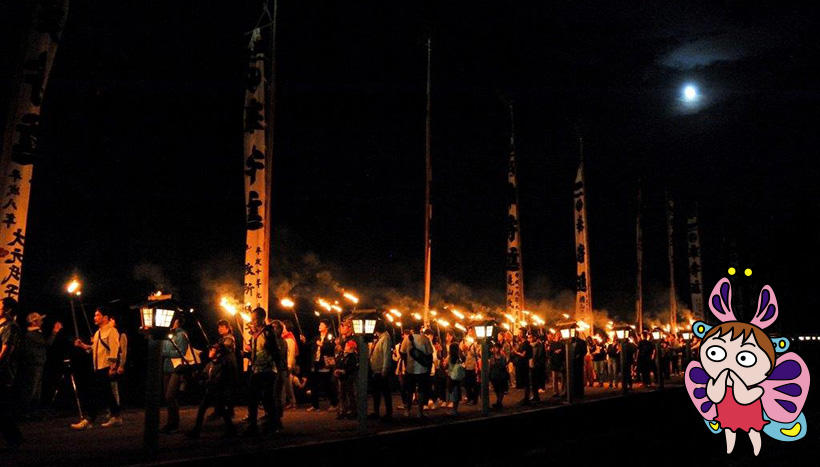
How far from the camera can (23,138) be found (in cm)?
1320

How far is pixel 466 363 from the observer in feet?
63.3

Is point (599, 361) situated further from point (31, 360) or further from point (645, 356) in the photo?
point (31, 360)

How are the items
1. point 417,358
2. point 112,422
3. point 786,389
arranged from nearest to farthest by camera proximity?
→ point 786,389 < point 112,422 < point 417,358

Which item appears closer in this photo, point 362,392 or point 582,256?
point 362,392

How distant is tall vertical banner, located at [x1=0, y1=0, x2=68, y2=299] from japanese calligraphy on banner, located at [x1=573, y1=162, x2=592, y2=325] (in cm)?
2058

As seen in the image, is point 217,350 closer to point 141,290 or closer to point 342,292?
point 141,290

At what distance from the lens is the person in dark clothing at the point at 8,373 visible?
9977 millimetres

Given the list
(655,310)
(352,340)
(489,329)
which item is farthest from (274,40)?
(655,310)

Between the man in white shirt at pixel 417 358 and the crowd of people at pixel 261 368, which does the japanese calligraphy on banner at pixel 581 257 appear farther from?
the man in white shirt at pixel 417 358

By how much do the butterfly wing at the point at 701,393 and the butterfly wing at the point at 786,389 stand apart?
28.2 inches

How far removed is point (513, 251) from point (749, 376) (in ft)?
55.7

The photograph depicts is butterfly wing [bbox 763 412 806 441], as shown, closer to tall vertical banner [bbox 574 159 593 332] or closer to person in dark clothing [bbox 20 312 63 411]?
person in dark clothing [bbox 20 312 63 411]

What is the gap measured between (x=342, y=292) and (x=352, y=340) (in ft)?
47.1

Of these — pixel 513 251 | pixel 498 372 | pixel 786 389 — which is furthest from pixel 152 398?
pixel 513 251
